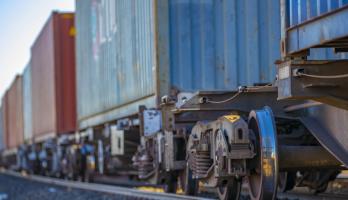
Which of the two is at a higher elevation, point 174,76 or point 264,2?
point 264,2

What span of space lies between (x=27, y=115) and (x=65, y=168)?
9967mm

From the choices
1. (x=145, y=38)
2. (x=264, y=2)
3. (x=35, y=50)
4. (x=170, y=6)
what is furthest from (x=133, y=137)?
(x=35, y=50)

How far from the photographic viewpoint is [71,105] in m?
20.1

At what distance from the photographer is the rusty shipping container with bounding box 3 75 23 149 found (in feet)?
103

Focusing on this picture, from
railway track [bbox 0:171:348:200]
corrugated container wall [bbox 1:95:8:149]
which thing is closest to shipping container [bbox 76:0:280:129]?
railway track [bbox 0:171:348:200]

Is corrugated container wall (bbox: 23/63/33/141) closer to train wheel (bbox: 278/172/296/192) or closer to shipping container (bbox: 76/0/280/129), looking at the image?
shipping container (bbox: 76/0/280/129)

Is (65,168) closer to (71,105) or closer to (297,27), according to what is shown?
(71,105)

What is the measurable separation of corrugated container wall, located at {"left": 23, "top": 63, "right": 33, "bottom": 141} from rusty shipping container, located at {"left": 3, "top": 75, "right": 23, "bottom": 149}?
3.86ft

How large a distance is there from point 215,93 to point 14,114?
28040 mm

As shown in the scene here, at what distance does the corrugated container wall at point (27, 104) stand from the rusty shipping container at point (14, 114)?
1176 mm

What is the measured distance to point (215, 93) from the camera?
23.8ft

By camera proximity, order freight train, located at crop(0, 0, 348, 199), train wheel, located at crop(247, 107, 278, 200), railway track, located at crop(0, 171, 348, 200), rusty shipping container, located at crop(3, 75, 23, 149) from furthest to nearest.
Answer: rusty shipping container, located at crop(3, 75, 23, 149) → railway track, located at crop(0, 171, 348, 200) → train wheel, located at crop(247, 107, 278, 200) → freight train, located at crop(0, 0, 348, 199)

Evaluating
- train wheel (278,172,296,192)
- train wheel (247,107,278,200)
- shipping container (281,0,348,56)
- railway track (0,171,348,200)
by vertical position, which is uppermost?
shipping container (281,0,348,56)

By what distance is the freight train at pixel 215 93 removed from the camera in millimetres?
4953
